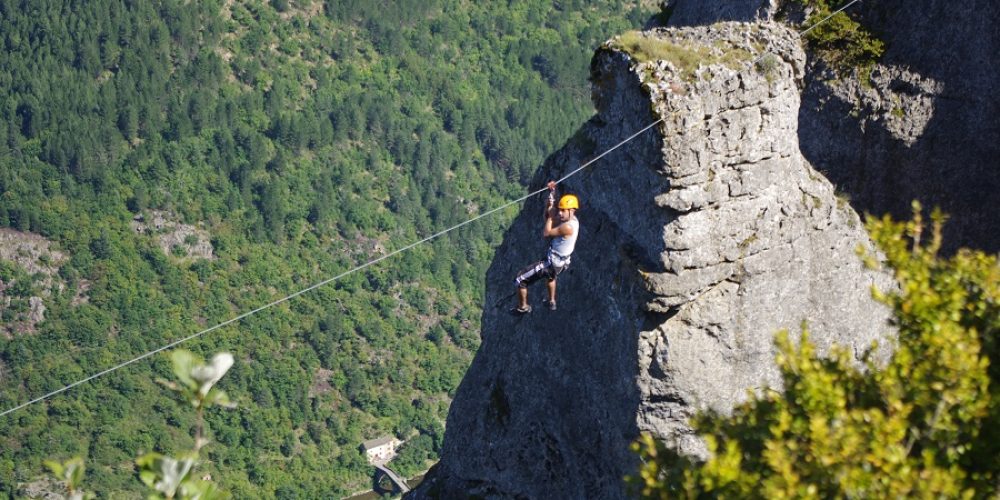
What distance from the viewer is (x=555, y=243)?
17.0 m

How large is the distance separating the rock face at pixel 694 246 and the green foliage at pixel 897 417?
4.14m

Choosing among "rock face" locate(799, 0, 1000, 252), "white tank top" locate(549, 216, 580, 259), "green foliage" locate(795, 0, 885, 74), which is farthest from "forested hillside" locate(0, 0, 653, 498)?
"green foliage" locate(795, 0, 885, 74)

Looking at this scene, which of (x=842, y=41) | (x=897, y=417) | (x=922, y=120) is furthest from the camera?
(x=842, y=41)

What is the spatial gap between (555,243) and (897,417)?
7155 millimetres

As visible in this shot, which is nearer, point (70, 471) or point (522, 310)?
point (70, 471)

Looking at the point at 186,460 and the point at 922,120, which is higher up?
the point at 922,120

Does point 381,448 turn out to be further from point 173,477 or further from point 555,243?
point 173,477

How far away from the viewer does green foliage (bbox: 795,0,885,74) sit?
60.3ft

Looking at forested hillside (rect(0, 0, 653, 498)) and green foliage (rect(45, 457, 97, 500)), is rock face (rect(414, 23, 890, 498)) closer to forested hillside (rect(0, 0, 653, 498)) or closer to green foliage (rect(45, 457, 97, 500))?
green foliage (rect(45, 457, 97, 500))

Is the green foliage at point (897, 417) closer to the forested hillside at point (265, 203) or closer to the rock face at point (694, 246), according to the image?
the rock face at point (694, 246)

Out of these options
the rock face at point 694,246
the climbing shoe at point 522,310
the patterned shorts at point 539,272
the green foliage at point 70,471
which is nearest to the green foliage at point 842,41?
the rock face at point 694,246

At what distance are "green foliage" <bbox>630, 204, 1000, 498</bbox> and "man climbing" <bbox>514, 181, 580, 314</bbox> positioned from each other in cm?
503

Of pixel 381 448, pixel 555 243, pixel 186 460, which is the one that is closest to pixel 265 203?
pixel 381 448

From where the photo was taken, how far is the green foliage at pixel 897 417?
33.4ft
